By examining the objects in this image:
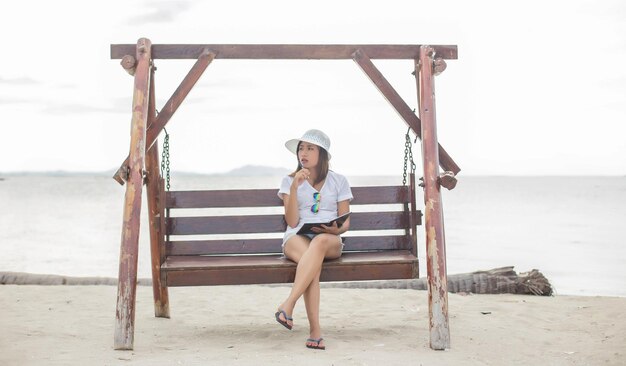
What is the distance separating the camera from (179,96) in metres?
5.40

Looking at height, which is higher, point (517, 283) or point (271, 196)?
point (271, 196)

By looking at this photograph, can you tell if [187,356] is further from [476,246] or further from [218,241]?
[476,246]

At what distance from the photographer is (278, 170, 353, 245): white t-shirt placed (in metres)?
5.44

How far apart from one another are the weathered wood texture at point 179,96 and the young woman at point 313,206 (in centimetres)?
91

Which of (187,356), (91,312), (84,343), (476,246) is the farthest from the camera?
(476,246)

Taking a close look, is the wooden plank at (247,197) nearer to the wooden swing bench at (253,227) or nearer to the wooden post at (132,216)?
the wooden swing bench at (253,227)

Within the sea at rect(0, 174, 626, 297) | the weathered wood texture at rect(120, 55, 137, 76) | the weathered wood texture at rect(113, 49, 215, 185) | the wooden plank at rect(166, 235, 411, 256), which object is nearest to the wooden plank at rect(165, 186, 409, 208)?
the wooden plank at rect(166, 235, 411, 256)

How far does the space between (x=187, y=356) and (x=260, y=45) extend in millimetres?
2450

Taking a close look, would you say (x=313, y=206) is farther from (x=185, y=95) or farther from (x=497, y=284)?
(x=497, y=284)

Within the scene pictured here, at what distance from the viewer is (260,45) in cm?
552

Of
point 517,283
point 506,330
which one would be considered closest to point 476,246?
point 517,283

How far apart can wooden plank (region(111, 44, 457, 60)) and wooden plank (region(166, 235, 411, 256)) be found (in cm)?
149

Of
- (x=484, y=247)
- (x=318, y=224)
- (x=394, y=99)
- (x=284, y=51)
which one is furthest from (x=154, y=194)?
(x=484, y=247)

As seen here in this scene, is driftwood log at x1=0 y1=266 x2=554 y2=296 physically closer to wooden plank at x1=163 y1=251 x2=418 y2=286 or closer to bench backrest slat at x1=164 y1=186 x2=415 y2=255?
bench backrest slat at x1=164 y1=186 x2=415 y2=255
